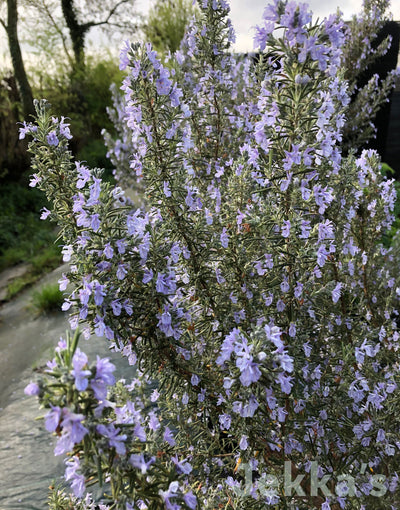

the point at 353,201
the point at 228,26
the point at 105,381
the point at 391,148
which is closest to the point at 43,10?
the point at 391,148

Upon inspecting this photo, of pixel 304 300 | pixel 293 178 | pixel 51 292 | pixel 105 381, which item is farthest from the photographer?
pixel 51 292

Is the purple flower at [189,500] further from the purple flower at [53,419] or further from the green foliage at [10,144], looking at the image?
the green foliage at [10,144]

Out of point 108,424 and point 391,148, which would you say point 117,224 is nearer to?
point 108,424

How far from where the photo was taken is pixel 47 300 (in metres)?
5.33

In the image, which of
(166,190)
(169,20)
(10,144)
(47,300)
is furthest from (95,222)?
(169,20)

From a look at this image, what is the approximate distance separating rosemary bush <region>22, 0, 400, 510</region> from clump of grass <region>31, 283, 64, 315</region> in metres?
3.82

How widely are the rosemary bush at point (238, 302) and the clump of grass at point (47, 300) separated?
12.5 feet

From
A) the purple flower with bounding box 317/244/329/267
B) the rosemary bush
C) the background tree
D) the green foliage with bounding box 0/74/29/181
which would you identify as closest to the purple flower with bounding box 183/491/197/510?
the rosemary bush

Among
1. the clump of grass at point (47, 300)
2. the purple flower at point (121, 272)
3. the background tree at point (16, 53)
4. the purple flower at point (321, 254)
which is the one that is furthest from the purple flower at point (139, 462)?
the background tree at point (16, 53)

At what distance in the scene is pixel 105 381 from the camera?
0.77m

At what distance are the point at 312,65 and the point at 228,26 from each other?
137 centimetres

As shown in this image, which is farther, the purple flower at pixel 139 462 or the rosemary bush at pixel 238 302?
the rosemary bush at pixel 238 302

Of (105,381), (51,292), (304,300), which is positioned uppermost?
(105,381)

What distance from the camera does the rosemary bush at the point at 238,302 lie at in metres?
1.09
